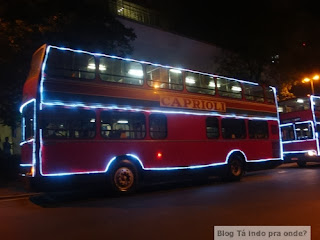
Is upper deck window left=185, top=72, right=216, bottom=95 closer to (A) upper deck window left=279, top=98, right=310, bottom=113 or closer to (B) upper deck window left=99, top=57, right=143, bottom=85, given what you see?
(B) upper deck window left=99, top=57, right=143, bottom=85

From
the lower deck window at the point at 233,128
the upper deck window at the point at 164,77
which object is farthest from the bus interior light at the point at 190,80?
the lower deck window at the point at 233,128

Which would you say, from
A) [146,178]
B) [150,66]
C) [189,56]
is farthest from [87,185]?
[189,56]

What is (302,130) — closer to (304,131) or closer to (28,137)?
(304,131)

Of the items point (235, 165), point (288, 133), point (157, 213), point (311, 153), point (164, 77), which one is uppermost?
point (164, 77)

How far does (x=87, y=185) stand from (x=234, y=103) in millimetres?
7155

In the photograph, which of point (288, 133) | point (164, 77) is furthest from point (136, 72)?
point (288, 133)

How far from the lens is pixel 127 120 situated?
36.0 ft

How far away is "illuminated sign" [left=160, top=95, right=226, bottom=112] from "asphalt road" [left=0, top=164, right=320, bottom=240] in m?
3.01

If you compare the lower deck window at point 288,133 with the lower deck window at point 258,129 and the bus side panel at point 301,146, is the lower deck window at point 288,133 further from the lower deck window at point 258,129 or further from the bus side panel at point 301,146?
the lower deck window at point 258,129

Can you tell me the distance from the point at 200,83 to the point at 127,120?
3.76 metres

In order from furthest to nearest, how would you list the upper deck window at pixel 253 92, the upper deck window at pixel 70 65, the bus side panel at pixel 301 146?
the bus side panel at pixel 301 146, the upper deck window at pixel 253 92, the upper deck window at pixel 70 65

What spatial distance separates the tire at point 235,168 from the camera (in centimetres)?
1381

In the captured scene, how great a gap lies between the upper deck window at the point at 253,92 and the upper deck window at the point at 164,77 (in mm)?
3750

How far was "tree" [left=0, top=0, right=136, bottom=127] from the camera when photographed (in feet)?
44.4
